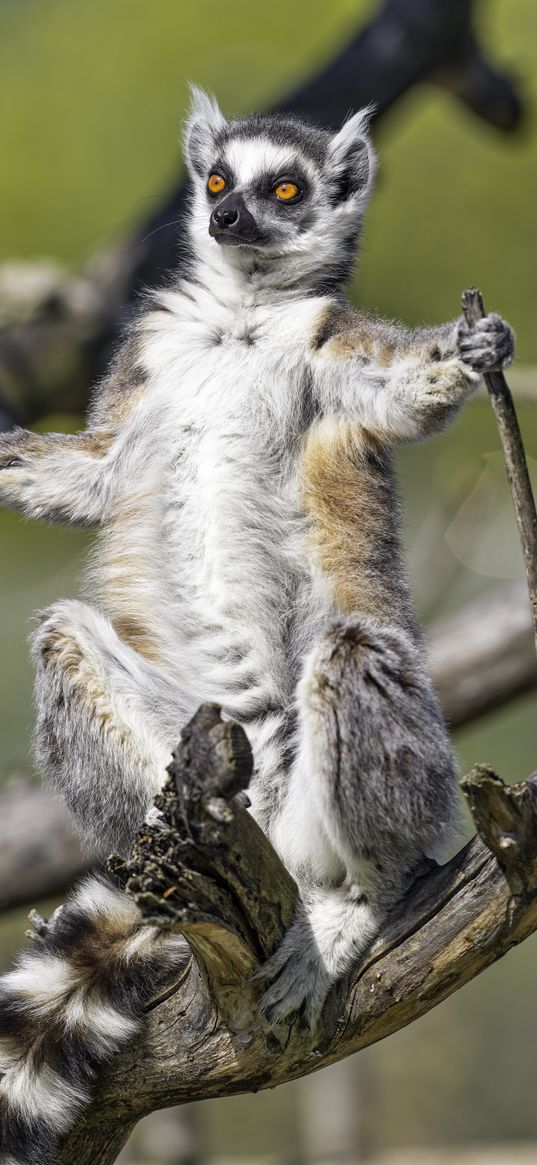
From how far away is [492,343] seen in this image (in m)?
2.73

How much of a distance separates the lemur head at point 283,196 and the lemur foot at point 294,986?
1937 millimetres

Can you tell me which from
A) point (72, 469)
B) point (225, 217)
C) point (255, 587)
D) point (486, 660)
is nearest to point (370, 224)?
point (486, 660)

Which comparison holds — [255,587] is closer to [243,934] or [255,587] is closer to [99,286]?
[243,934]

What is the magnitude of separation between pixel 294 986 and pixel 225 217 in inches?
82.1

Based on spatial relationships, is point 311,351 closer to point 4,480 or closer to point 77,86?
point 4,480

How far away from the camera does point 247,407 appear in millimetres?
3305

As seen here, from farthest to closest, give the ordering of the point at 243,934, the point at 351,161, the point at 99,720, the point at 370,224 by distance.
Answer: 1. the point at 370,224
2. the point at 351,161
3. the point at 99,720
4. the point at 243,934

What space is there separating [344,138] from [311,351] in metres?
0.93

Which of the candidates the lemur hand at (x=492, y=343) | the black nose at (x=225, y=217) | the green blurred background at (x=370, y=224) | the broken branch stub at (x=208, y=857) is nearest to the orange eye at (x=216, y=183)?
the black nose at (x=225, y=217)

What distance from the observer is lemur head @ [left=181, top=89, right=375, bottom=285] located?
351 centimetres

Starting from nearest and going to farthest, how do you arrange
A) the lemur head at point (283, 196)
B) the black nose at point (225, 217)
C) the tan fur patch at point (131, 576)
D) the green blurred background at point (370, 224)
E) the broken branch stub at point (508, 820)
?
1. the broken branch stub at point (508, 820)
2. the tan fur patch at point (131, 576)
3. the black nose at point (225, 217)
4. the lemur head at point (283, 196)
5. the green blurred background at point (370, 224)

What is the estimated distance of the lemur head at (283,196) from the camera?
351 cm

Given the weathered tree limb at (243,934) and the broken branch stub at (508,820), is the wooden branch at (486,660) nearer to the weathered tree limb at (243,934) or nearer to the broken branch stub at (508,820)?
the weathered tree limb at (243,934)

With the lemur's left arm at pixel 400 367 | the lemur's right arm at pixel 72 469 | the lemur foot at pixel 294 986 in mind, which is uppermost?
the lemur's right arm at pixel 72 469
